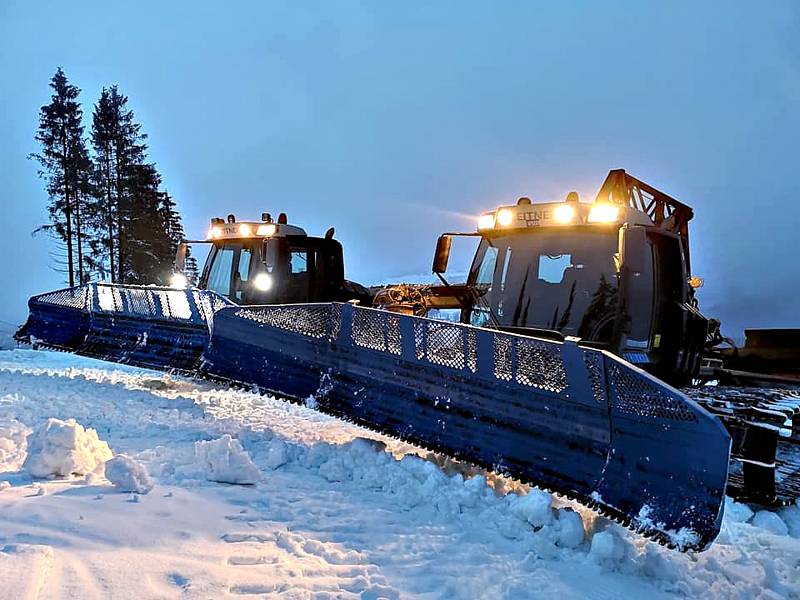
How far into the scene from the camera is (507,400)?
13.0ft

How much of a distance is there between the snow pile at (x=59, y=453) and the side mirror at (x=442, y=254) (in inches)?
144

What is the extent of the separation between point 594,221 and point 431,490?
118 inches

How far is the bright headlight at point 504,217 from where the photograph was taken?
580 centimetres

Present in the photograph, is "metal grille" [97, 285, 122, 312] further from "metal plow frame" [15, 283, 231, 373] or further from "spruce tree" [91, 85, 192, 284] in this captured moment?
"spruce tree" [91, 85, 192, 284]

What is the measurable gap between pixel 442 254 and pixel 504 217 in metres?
0.77

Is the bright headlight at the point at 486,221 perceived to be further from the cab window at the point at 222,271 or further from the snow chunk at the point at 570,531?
the cab window at the point at 222,271

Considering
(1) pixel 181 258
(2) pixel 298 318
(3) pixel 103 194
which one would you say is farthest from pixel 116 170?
(2) pixel 298 318

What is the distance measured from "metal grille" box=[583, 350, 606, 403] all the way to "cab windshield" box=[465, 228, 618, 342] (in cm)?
168

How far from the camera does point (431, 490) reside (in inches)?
151

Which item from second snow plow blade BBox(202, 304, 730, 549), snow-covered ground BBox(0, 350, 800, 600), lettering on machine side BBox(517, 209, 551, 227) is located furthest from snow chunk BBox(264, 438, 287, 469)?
lettering on machine side BBox(517, 209, 551, 227)

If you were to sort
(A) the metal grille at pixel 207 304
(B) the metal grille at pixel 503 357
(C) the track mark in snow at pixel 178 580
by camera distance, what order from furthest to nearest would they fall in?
(A) the metal grille at pixel 207 304 < (B) the metal grille at pixel 503 357 < (C) the track mark in snow at pixel 178 580

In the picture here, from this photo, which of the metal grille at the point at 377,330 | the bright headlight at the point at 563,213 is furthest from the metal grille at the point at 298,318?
Answer: the bright headlight at the point at 563,213

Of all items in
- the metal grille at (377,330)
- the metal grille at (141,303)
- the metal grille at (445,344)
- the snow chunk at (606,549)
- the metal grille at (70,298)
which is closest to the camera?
the snow chunk at (606,549)

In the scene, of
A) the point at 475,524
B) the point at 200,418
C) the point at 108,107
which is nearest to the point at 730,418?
the point at 475,524
